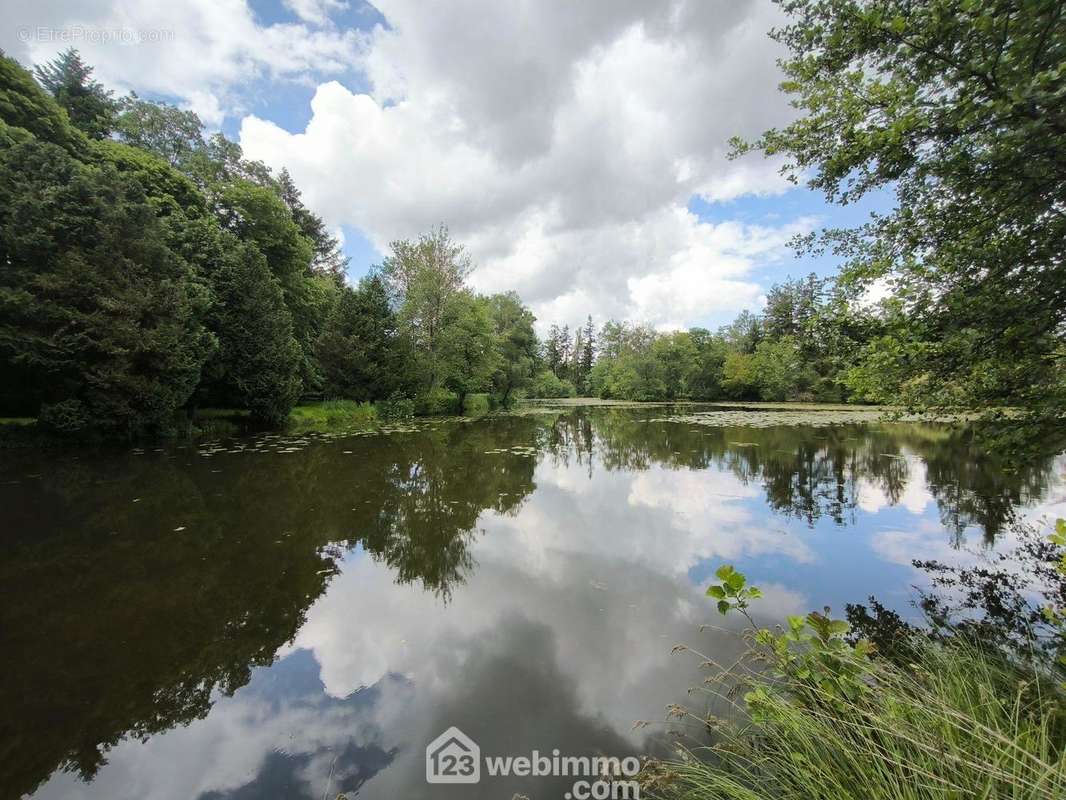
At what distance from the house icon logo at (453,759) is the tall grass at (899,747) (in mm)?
997

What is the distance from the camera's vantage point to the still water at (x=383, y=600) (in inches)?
99.7


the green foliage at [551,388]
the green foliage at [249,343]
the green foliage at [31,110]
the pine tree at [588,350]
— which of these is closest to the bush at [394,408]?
the green foliage at [249,343]

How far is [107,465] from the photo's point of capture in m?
10.3

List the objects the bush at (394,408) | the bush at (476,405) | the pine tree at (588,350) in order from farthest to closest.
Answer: the pine tree at (588,350) < the bush at (476,405) < the bush at (394,408)

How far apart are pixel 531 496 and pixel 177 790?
6.36m

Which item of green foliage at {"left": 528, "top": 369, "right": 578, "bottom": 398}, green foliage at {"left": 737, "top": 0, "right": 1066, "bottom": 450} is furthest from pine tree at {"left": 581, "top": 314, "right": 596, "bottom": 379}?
green foliage at {"left": 737, "top": 0, "right": 1066, "bottom": 450}

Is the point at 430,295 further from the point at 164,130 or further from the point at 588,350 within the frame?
the point at 588,350

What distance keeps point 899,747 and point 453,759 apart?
7.32 ft

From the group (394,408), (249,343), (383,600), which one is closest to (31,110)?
(249,343)

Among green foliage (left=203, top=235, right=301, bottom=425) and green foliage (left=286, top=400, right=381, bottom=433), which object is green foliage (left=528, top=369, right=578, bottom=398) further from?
green foliage (left=203, top=235, right=301, bottom=425)

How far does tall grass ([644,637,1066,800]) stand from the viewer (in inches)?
52.4

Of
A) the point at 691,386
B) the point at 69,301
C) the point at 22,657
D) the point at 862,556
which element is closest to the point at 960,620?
the point at 862,556

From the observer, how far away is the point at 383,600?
436 cm

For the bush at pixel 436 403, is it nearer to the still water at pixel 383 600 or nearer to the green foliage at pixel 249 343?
the green foliage at pixel 249 343
